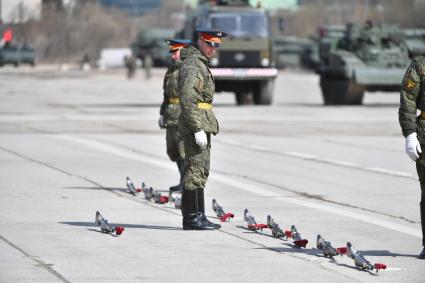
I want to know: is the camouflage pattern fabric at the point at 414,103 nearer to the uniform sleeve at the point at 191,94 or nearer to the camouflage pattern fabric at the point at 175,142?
the uniform sleeve at the point at 191,94

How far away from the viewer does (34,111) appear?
1490 inches

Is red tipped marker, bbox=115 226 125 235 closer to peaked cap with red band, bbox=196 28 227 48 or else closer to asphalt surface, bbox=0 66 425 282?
asphalt surface, bbox=0 66 425 282

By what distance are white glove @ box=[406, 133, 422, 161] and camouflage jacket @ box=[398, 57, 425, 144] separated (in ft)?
0.16

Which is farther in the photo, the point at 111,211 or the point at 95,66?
the point at 95,66

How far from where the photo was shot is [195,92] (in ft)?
43.0

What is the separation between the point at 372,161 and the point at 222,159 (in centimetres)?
233

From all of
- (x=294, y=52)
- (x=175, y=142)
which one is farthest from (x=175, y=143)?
(x=294, y=52)

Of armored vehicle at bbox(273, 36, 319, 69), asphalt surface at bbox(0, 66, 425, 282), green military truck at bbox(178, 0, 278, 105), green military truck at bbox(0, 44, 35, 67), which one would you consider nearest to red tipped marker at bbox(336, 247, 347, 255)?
asphalt surface at bbox(0, 66, 425, 282)

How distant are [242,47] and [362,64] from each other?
3521mm

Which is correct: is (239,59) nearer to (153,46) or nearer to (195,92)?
(195,92)

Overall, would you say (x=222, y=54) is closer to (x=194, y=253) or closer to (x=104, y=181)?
(x=104, y=181)

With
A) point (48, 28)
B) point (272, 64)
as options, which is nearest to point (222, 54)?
point (272, 64)

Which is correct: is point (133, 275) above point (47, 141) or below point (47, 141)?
above

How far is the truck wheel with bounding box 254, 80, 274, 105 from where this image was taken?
1626 inches
